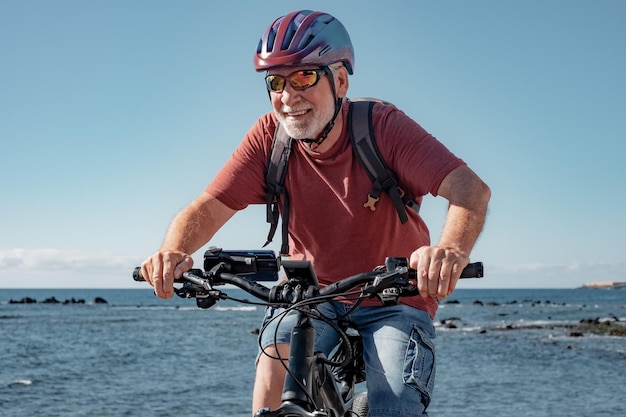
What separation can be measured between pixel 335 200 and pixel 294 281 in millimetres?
1168

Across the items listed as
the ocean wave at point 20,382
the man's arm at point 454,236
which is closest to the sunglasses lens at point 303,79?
the man's arm at point 454,236

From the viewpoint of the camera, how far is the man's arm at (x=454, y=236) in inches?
124

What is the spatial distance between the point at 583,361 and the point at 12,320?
2022 inches

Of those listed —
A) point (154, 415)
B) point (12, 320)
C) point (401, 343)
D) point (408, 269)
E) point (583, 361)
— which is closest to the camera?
point (408, 269)

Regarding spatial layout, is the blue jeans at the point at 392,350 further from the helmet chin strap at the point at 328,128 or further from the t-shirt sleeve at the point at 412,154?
the helmet chin strap at the point at 328,128

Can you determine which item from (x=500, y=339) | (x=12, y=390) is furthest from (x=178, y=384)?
(x=500, y=339)

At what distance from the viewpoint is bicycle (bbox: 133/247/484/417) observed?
3.20 metres

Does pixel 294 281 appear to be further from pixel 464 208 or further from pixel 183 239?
pixel 183 239

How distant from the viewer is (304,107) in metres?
4.24

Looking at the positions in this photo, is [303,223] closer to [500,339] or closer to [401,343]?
[401,343]

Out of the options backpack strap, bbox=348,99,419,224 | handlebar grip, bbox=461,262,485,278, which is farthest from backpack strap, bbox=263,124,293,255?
handlebar grip, bbox=461,262,485,278

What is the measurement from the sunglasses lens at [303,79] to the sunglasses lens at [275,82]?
49 mm

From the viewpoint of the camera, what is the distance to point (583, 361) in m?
31.9

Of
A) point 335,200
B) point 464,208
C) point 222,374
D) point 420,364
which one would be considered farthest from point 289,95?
point 222,374
